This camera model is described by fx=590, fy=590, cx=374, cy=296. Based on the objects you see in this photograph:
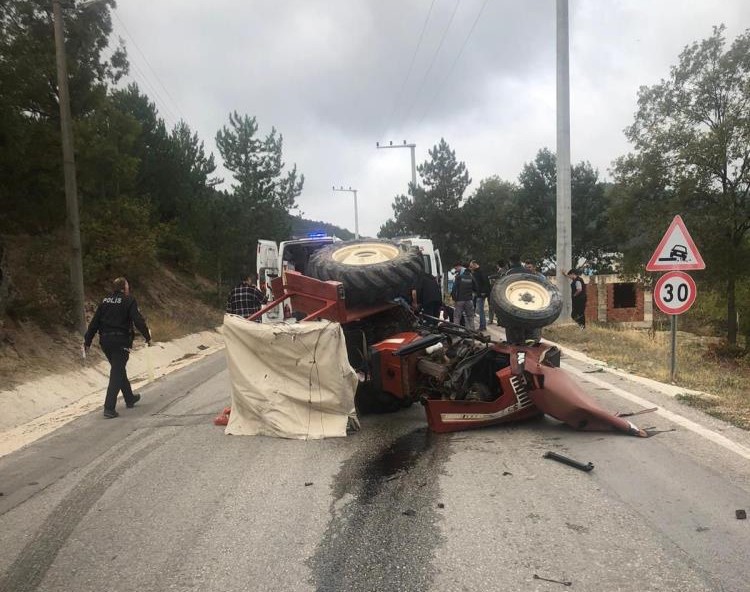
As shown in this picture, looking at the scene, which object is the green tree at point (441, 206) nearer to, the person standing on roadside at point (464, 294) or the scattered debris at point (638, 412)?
the person standing on roadside at point (464, 294)

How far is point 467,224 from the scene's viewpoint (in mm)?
36750

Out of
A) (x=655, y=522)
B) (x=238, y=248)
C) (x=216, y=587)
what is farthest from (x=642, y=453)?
(x=238, y=248)

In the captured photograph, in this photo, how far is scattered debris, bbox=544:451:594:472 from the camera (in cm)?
447

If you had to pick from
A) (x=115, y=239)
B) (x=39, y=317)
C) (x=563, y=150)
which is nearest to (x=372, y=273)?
(x=39, y=317)

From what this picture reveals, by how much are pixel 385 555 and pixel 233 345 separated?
3.25 meters

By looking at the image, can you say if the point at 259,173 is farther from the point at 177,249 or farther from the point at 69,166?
the point at 69,166

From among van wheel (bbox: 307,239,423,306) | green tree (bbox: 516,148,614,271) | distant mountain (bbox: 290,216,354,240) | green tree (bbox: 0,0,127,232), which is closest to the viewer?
van wheel (bbox: 307,239,423,306)

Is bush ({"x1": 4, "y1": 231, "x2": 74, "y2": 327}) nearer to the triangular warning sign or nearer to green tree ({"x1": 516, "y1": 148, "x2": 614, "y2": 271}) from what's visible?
the triangular warning sign

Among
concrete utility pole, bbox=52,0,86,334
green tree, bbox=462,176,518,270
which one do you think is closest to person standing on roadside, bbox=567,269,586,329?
concrete utility pole, bbox=52,0,86,334

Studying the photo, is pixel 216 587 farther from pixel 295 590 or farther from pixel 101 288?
pixel 101 288

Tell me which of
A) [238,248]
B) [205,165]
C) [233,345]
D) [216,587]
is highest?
[205,165]

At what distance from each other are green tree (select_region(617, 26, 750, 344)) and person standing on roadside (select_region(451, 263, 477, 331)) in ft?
22.8

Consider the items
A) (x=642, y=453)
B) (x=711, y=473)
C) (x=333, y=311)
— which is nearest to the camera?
(x=711, y=473)

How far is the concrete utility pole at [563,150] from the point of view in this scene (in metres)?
15.6
